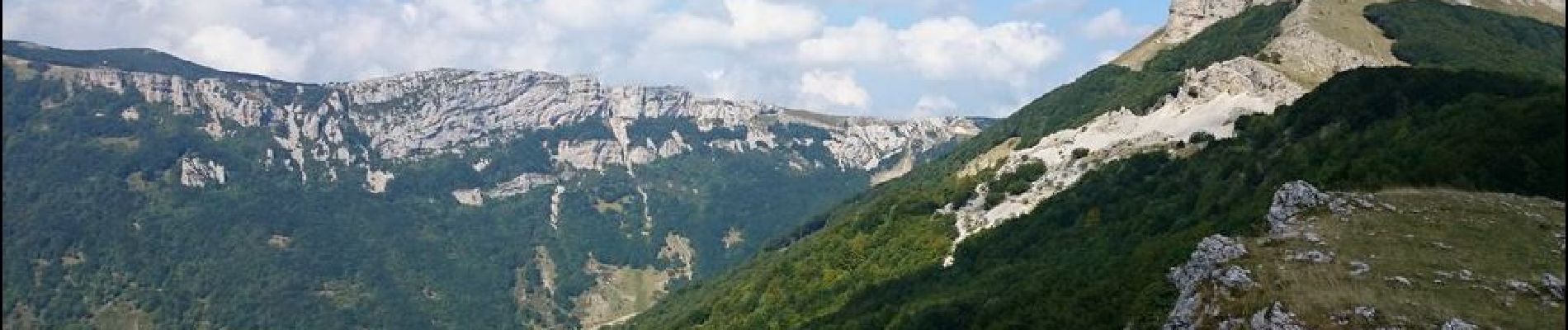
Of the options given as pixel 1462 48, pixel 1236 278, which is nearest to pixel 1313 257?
pixel 1236 278

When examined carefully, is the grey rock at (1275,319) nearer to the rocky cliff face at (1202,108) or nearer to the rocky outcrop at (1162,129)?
the rocky outcrop at (1162,129)

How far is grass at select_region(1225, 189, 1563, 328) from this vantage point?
158ft

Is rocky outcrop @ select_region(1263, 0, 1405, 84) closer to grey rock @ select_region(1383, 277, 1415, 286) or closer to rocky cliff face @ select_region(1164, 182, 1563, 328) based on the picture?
rocky cliff face @ select_region(1164, 182, 1563, 328)

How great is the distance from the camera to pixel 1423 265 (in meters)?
53.5

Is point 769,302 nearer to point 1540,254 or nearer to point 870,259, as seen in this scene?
point 870,259

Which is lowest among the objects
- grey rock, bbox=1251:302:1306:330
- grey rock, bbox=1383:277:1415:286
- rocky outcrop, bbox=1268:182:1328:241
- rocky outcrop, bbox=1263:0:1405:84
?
grey rock, bbox=1251:302:1306:330

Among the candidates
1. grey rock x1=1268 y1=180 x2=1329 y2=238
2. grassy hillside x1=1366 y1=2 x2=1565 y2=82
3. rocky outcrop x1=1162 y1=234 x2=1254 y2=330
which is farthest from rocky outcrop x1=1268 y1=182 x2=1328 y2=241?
grassy hillside x1=1366 y1=2 x2=1565 y2=82

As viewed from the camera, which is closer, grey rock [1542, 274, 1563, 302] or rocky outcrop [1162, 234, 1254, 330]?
grey rock [1542, 274, 1563, 302]

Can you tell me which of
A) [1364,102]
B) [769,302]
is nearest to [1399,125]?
[1364,102]

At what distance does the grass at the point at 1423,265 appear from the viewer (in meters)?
48.0

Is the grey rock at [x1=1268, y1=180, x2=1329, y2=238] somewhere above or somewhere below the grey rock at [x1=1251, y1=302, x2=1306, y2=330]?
above

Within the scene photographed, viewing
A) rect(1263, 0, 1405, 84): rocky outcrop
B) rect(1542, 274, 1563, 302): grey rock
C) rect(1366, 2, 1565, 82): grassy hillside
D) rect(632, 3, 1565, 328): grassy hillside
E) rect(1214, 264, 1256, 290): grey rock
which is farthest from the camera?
rect(1263, 0, 1405, 84): rocky outcrop

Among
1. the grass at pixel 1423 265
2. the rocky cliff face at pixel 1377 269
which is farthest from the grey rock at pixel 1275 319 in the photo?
the grass at pixel 1423 265

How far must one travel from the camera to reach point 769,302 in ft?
580
